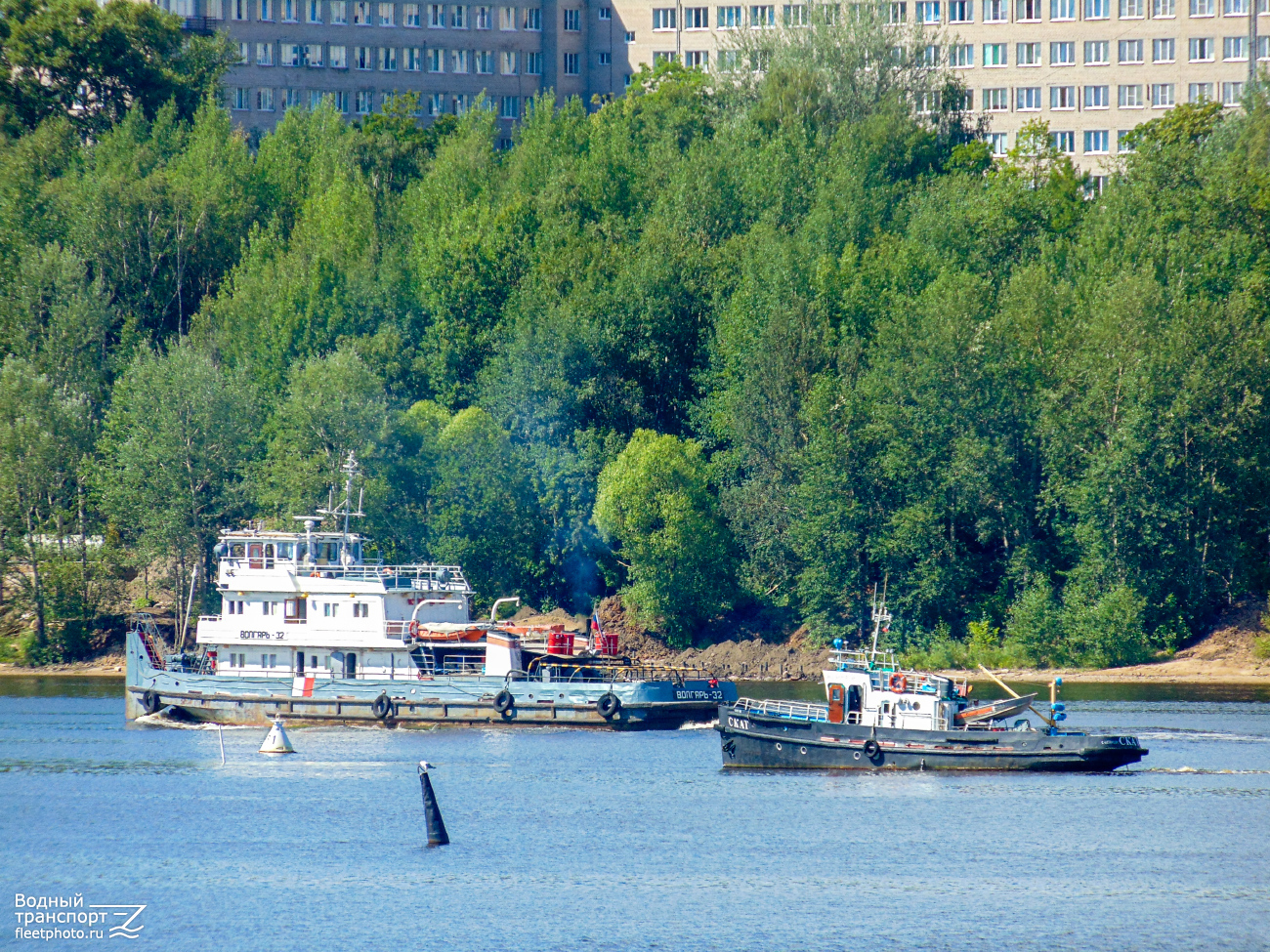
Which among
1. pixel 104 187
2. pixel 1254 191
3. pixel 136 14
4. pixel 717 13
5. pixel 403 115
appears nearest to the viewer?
pixel 1254 191

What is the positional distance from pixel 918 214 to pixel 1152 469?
23.2 meters

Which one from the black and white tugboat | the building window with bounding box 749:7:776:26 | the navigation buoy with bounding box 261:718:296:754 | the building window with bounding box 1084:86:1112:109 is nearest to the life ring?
the black and white tugboat

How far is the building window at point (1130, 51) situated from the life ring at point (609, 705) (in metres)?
90.5

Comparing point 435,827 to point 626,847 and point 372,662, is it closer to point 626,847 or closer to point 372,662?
point 626,847

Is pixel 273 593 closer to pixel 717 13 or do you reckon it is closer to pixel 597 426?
pixel 597 426

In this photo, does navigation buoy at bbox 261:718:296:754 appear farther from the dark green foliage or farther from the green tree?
the dark green foliage

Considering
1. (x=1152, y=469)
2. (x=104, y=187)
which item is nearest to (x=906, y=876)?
(x=1152, y=469)

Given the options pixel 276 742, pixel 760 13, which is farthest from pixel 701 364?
pixel 760 13

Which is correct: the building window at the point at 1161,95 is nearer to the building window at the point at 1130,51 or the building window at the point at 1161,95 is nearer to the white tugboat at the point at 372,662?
the building window at the point at 1130,51

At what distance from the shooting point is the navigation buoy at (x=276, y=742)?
57719 millimetres

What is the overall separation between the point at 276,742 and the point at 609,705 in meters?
11.8

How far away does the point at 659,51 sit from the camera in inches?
5625

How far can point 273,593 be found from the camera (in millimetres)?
64688

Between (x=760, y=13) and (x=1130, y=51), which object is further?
(x=760, y=13)
